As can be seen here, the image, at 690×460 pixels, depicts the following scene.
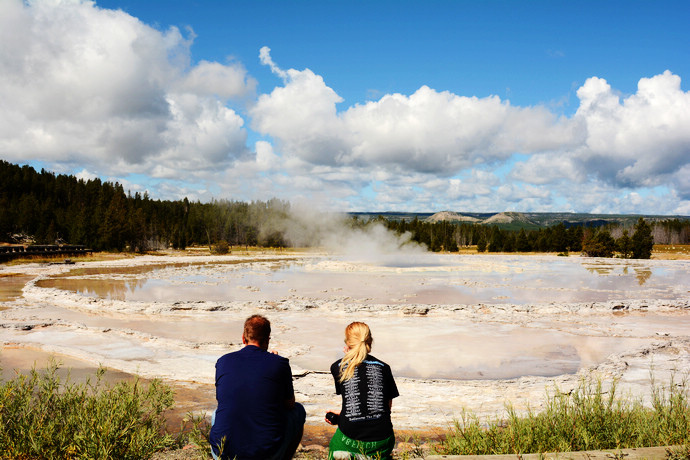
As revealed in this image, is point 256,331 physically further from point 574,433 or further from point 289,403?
point 574,433

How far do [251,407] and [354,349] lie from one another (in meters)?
0.99

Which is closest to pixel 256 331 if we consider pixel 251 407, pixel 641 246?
pixel 251 407

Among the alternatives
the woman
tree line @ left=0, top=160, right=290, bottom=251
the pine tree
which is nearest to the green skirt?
the woman

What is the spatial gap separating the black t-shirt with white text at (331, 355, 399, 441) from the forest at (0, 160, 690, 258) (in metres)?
59.7

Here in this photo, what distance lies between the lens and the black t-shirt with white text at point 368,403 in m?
3.64

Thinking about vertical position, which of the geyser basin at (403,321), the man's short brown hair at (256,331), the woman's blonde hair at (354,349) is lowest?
the geyser basin at (403,321)

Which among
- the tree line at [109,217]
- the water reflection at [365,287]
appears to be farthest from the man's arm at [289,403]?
the tree line at [109,217]

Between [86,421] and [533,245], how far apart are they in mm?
89666

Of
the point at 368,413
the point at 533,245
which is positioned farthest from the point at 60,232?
the point at 533,245

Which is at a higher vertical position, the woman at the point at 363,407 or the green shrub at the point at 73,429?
the woman at the point at 363,407

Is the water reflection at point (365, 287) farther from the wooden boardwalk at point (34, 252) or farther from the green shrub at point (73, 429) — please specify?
the green shrub at point (73, 429)

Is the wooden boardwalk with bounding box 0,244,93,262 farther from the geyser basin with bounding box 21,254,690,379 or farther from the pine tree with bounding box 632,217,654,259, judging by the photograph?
the pine tree with bounding box 632,217,654,259

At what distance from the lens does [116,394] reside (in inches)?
194

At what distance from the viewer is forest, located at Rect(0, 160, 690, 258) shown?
6191 cm
